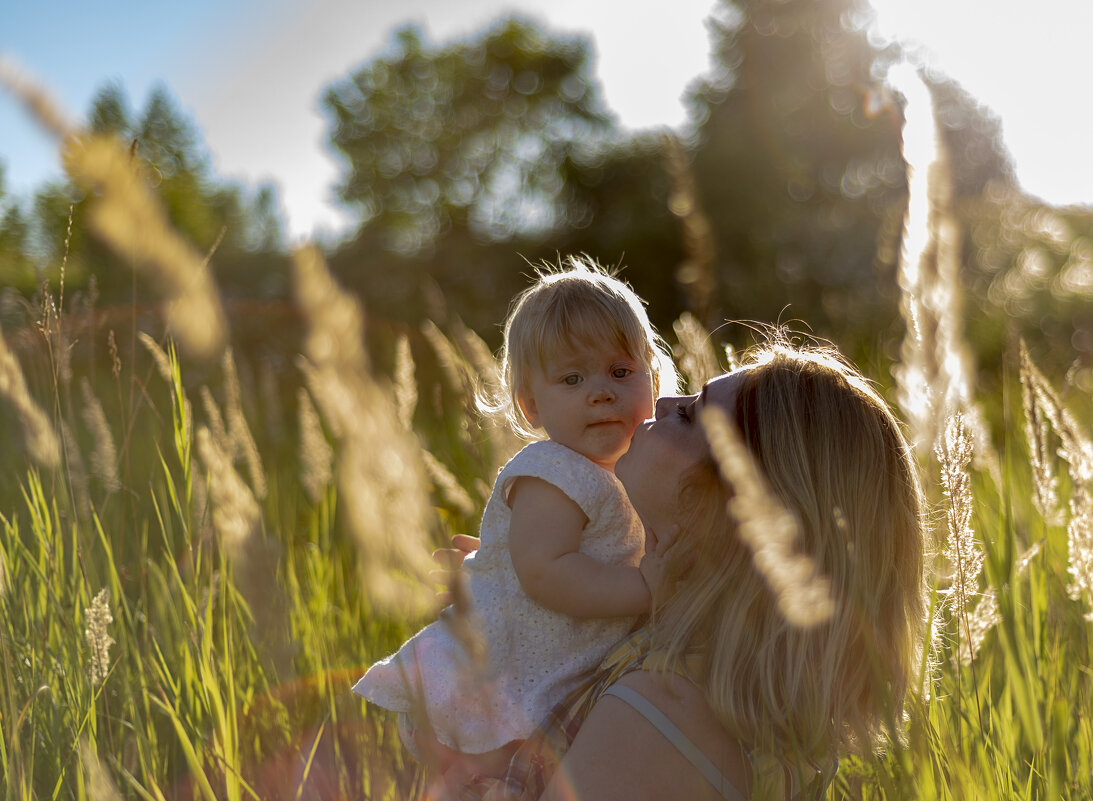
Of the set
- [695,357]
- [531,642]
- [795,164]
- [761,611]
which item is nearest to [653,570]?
[761,611]

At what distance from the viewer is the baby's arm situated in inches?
62.6

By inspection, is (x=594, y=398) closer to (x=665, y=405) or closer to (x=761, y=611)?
(x=665, y=405)

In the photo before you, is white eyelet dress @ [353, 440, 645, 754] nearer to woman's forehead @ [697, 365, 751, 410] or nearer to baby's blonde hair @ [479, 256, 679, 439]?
baby's blonde hair @ [479, 256, 679, 439]

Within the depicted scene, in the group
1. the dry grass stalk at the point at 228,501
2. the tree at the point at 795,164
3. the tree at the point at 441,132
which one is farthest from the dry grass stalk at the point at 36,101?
the tree at the point at 441,132

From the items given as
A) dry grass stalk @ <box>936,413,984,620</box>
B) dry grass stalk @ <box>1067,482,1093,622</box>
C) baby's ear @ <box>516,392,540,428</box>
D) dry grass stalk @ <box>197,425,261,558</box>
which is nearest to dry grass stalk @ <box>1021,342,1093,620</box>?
dry grass stalk @ <box>1067,482,1093,622</box>

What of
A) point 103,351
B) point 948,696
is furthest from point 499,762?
point 103,351

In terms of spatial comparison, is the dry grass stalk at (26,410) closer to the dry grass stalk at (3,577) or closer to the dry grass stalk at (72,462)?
the dry grass stalk at (72,462)

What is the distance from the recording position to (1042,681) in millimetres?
1704

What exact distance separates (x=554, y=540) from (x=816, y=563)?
0.58 meters

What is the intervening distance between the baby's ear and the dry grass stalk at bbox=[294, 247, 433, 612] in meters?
1.05

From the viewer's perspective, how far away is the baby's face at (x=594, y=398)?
1788mm

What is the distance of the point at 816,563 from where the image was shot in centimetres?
124

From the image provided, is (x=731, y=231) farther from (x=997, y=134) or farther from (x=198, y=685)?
(x=198, y=685)

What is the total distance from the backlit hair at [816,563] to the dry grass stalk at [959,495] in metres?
0.08
